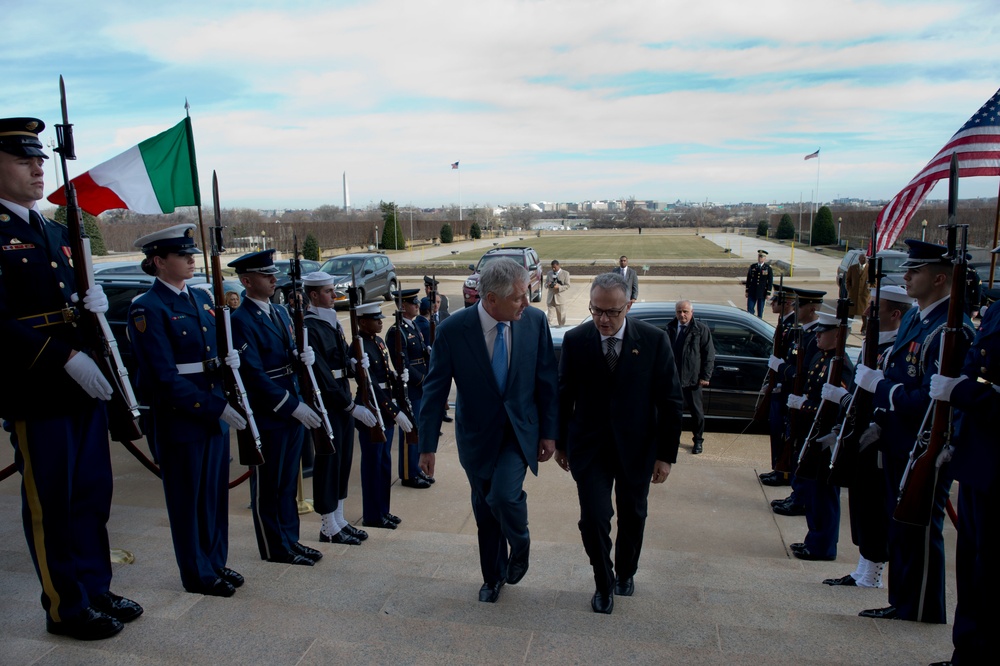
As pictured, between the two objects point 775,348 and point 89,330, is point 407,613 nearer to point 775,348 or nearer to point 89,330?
point 89,330

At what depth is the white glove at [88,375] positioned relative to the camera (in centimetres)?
303

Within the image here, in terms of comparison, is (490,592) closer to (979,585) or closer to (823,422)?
(979,585)

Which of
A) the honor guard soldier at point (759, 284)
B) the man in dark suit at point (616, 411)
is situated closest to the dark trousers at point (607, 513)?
the man in dark suit at point (616, 411)

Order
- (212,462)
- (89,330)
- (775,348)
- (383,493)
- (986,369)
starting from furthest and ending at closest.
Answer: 1. (775,348)
2. (383,493)
3. (212,462)
4. (89,330)
5. (986,369)

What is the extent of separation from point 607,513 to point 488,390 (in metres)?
0.87

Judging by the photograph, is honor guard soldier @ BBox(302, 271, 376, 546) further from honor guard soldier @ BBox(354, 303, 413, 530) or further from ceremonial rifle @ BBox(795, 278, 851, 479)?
ceremonial rifle @ BBox(795, 278, 851, 479)

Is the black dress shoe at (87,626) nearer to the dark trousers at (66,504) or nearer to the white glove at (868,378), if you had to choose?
the dark trousers at (66,504)

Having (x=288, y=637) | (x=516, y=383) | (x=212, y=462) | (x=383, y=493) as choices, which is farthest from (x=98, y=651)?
(x=383, y=493)

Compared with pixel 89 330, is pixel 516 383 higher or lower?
lower

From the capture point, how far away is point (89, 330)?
10.6ft

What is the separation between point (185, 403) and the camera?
3607mm

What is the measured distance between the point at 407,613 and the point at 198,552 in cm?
119

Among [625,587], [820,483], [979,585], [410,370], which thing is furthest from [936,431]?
[410,370]

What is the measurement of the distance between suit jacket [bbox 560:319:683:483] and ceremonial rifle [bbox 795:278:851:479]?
138 cm
